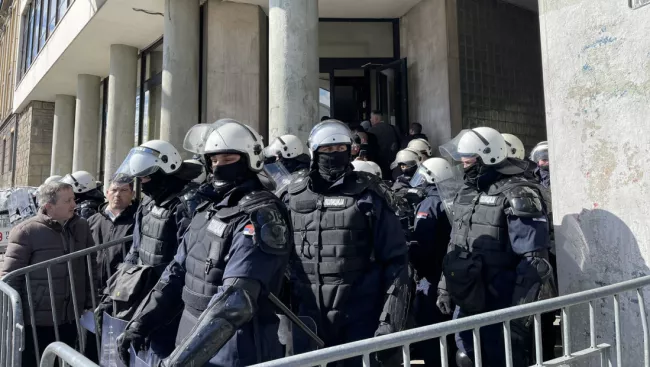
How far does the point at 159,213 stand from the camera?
3391mm

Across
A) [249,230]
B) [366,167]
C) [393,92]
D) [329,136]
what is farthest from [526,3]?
[249,230]

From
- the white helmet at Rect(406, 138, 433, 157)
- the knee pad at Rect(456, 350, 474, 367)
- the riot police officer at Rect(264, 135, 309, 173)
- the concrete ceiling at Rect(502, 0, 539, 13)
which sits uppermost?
the concrete ceiling at Rect(502, 0, 539, 13)

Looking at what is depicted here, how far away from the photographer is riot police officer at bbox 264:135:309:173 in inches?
212

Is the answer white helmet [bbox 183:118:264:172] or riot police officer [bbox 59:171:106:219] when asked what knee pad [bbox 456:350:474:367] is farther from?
riot police officer [bbox 59:171:106:219]

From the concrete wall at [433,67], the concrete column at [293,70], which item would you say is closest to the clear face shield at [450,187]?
the concrete column at [293,70]

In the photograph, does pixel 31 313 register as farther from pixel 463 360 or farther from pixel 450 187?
pixel 450 187

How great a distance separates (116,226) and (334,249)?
2518 millimetres

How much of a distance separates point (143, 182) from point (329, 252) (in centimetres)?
154

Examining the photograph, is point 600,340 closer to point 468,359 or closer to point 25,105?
point 468,359

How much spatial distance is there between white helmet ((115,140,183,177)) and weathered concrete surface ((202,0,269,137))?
627 centimetres

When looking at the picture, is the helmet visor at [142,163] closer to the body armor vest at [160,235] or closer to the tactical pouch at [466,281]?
the body armor vest at [160,235]

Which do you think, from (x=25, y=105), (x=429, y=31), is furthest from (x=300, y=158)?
(x=25, y=105)

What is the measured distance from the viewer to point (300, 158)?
5.48 metres

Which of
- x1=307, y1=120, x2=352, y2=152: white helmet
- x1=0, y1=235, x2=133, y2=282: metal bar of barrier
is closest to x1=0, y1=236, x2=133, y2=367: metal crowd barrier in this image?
x1=0, y1=235, x2=133, y2=282: metal bar of barrier
